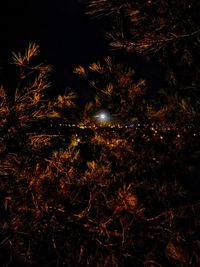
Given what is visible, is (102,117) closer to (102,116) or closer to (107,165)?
(102,116)

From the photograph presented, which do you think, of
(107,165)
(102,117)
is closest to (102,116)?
(102,117)

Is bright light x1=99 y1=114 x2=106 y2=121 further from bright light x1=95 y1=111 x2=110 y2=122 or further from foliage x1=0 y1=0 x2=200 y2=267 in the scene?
foliage x1=0 y1=0 x2=200 y2=267

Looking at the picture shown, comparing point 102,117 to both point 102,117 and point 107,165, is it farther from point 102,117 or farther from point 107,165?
point 107,165

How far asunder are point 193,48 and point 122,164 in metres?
1.33

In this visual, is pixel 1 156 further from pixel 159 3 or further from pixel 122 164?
pixel 159 3

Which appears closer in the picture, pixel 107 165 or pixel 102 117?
pixel 107 165

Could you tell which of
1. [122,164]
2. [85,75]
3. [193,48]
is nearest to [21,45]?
[85,75]

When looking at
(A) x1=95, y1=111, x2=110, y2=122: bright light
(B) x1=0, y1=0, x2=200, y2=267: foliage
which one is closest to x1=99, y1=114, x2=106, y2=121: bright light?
(A) x1=95, y1=111, x2=110, y2=122: bright light

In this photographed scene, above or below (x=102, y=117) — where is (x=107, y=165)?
below

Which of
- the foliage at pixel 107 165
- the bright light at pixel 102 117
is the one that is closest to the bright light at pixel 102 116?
the bright light at pixel 102 117

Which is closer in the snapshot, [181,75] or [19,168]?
[19,168]

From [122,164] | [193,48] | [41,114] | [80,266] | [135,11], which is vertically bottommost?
[80,266]

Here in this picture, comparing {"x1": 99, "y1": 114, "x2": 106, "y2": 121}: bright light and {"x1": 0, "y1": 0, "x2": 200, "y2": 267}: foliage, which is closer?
{"x1": 0, "y1": 0, "x2": 200, "y2": 267}: foliage

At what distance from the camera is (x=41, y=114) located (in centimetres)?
306
